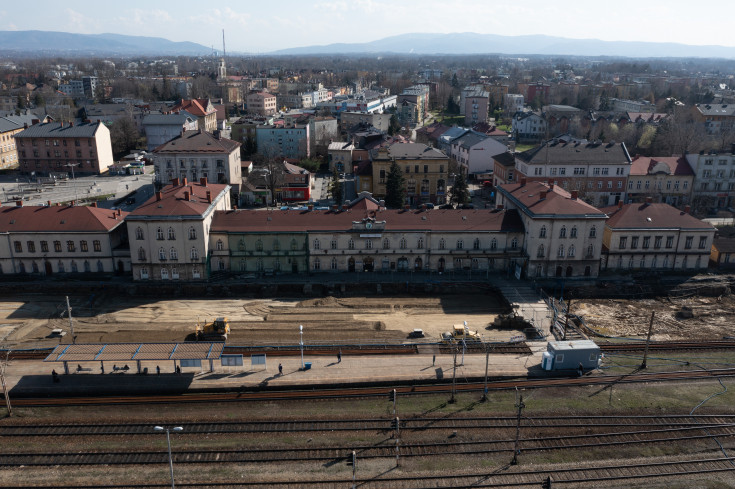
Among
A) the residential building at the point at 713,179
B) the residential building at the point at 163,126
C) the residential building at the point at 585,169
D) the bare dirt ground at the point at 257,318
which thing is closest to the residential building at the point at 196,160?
the residential building at the point at 163,126

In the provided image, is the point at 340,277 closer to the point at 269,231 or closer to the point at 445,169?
the point at 269,231

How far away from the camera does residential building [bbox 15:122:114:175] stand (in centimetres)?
10362

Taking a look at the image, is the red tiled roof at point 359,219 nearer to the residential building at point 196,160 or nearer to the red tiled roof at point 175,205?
the red tiled roof at point 175,205

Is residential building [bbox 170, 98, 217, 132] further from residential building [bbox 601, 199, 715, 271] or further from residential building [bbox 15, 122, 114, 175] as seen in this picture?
residential building [bbox 601, 199, 715, 271]

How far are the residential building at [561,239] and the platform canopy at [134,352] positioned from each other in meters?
34.2

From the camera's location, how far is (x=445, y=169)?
285 feet

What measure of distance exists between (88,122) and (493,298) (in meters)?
89.9

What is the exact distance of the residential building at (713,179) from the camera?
84.8 m

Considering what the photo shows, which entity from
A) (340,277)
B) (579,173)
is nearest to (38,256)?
(340,277)

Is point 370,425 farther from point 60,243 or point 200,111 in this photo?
point 200,111

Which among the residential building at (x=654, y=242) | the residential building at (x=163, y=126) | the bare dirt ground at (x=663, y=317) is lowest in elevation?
the bare dirt ground at (x=663, y=317)

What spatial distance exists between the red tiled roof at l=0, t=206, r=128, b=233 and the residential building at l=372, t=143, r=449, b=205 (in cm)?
3906

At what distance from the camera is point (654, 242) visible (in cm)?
6150

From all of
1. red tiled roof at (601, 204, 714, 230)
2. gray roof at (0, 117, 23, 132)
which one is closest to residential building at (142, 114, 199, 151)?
gray roof at (0, 117, 23, 132)
